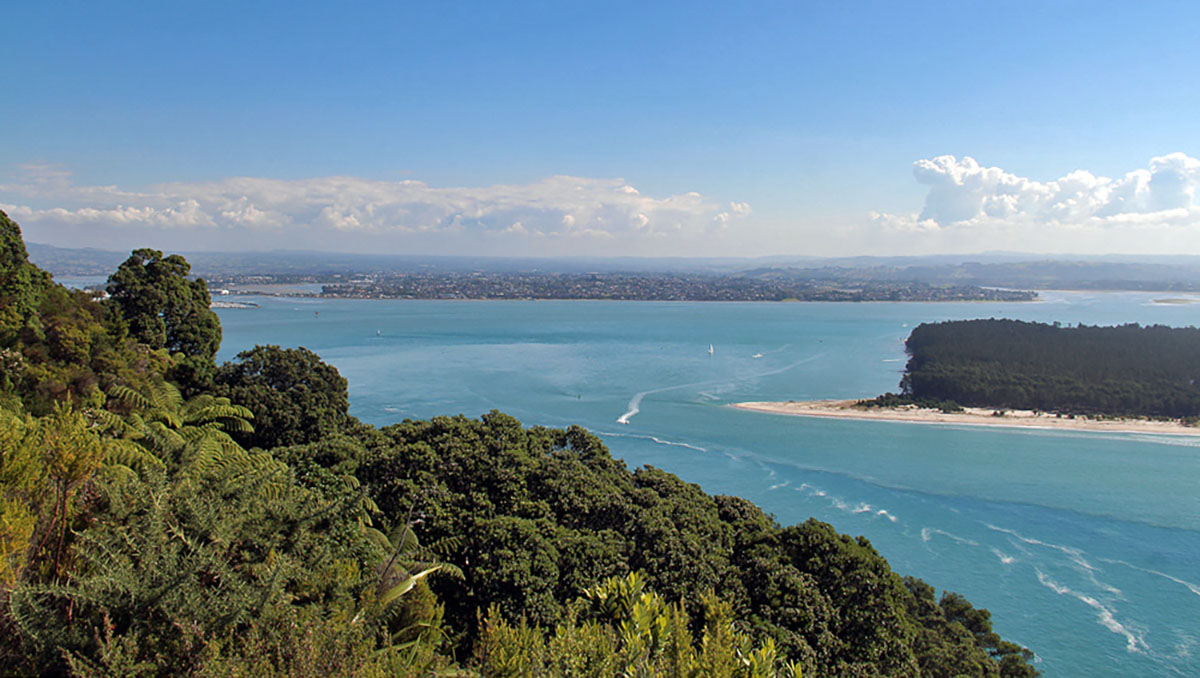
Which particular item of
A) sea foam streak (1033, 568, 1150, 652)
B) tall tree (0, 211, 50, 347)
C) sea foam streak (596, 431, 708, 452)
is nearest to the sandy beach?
sea foam streak (596, 431, 708, 452)

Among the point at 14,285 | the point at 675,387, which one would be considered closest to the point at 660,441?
the point at 675,387

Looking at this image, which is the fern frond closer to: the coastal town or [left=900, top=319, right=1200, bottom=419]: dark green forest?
[left=900, top=319, right=1200, bottom=419]: dark green forest

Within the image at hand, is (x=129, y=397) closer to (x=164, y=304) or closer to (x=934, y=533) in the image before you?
(x=164, y=304)

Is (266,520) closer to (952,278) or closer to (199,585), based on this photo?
(199,585)

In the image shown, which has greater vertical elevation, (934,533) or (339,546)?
(339,546)

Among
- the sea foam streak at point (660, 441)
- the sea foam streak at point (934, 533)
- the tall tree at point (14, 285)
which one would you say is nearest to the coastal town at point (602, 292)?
the sea foam streak at point (660, 441)

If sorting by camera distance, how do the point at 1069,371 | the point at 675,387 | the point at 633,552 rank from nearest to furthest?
the point at 633,552
the point at 1069,371
the point at 675,387

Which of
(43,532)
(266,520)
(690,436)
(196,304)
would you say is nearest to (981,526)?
(690,436)
